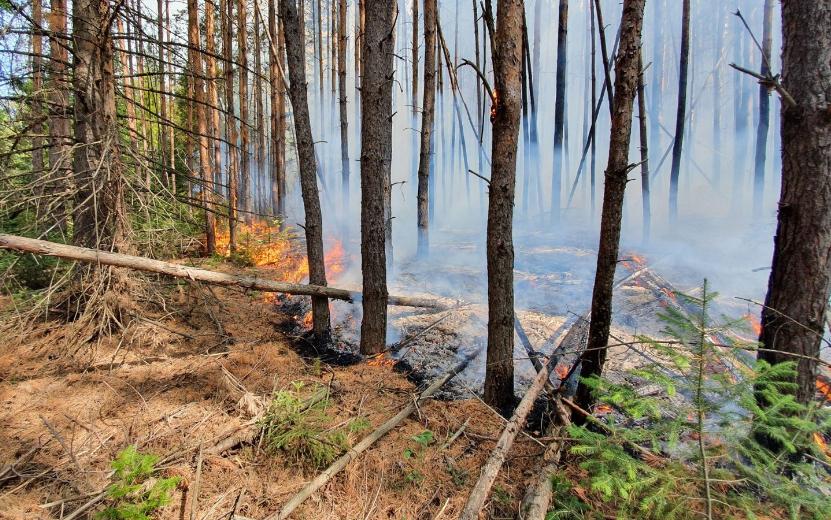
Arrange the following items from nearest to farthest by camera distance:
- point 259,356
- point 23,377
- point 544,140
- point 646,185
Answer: point 23,377
point 259,356
point 646,185
point 544,140

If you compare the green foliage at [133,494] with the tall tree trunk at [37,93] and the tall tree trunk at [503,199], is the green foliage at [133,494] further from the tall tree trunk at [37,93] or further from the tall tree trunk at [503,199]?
the tall tree trunk at [37,93]

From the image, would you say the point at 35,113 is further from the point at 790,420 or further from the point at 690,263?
the point at 690,263

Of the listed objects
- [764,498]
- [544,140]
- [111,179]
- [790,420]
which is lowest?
[764,498]

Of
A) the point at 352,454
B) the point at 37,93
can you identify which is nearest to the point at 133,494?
the point at 352,454

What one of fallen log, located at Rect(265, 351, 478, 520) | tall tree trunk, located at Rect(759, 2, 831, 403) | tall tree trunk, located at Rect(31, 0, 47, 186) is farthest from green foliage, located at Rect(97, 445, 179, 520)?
tall tree trunk, located at Rect(759, 2, 831, 403)

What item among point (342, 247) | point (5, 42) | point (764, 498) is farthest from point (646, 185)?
point (5, 42)

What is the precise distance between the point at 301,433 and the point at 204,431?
79 cm

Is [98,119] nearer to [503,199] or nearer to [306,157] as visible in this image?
[306,157]

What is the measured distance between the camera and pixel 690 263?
29.8ft

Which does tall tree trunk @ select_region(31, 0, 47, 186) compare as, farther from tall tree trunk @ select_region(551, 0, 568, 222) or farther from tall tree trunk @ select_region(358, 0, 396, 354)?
tall tree trunk @ select_region(551, 0, 568, 222)

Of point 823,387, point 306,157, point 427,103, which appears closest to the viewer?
point 823,387

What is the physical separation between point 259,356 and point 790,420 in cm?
458

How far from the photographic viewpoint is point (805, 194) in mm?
2818

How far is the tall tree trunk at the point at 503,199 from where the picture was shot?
3.17 metres
